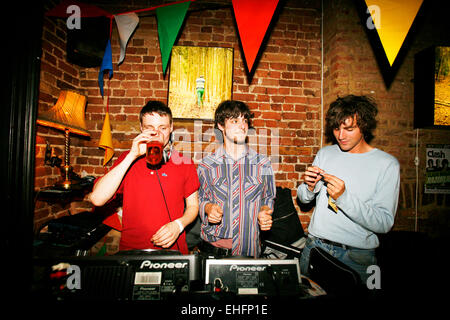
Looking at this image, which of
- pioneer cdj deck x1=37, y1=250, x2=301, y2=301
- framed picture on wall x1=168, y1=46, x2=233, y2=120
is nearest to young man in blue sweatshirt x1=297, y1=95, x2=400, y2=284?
pioneer cdj deck x1=37, y1=250, x2=301, y2=301

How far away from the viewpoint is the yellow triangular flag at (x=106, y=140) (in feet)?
7.32

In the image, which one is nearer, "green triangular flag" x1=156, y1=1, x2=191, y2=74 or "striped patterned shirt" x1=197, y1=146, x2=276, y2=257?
"striped patterned shirt" x1=197, y1=146, x2=276, y2=257

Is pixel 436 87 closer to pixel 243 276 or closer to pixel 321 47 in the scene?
pixel 321 47

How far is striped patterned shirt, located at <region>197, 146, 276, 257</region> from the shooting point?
5.42ft

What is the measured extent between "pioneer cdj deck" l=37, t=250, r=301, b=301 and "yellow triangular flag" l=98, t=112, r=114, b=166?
167 cm

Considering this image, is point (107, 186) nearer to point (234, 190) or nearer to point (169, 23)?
point (234, 190)

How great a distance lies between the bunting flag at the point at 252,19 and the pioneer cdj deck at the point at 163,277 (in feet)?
4.63

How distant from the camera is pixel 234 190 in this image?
171cm

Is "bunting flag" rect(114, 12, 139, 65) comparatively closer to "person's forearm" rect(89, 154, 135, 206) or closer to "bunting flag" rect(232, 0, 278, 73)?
"bunting flag" rect(232, 0, 278, 73)

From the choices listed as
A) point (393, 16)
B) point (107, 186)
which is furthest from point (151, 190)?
point (393, 16)

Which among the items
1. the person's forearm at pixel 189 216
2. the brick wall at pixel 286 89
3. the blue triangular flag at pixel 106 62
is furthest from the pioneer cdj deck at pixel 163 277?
the blue triangular flag at pixel 106 62

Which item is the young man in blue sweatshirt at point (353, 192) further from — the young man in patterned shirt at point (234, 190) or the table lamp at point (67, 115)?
the table lamp at point (67, 115)

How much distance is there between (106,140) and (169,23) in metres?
1.48
